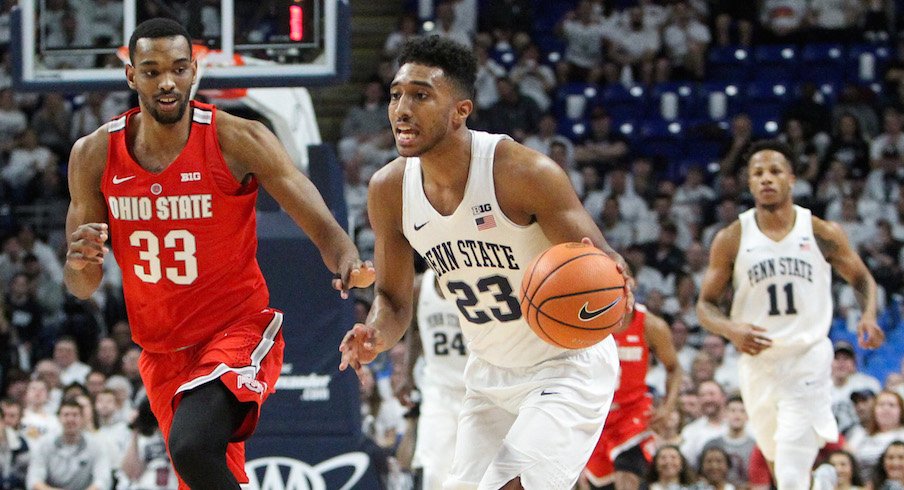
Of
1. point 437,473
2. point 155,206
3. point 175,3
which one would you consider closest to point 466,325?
point 155,206

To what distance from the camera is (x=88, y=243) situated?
4250 millimetres

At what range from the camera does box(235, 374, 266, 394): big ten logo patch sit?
4562 millimetres

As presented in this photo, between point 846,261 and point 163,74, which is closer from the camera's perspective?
point 163,74

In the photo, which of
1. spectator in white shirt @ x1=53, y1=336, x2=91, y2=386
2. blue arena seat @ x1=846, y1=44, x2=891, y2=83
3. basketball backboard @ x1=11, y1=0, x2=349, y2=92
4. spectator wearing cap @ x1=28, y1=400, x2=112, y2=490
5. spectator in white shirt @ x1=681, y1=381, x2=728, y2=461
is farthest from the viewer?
blue arena seat @ x1=846, y1=44, x2=891, y2=83

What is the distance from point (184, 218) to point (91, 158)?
42cm

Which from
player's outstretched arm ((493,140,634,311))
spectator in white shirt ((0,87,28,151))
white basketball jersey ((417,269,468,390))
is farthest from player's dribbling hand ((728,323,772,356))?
spectator in white shirt ((0,87,28,151))

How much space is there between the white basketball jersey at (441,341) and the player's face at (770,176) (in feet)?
6.52

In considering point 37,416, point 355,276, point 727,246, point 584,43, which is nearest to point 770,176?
point 727,246

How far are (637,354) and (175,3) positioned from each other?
3.60 m

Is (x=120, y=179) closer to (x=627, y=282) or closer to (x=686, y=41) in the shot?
(x=627, y=282)

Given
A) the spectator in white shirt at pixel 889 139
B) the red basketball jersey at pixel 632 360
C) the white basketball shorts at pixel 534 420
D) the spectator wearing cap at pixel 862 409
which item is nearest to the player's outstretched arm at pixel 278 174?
the white basketball shorts at pixel 534 420

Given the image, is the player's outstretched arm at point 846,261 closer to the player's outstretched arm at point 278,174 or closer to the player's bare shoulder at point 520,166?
the player's bare shoulder at point 520,166

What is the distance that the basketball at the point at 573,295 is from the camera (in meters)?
4.20

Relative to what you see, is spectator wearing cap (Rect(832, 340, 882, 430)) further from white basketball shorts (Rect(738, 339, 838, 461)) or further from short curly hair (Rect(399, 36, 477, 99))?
short curly hair (Rect(399, 36, 477, 99))
